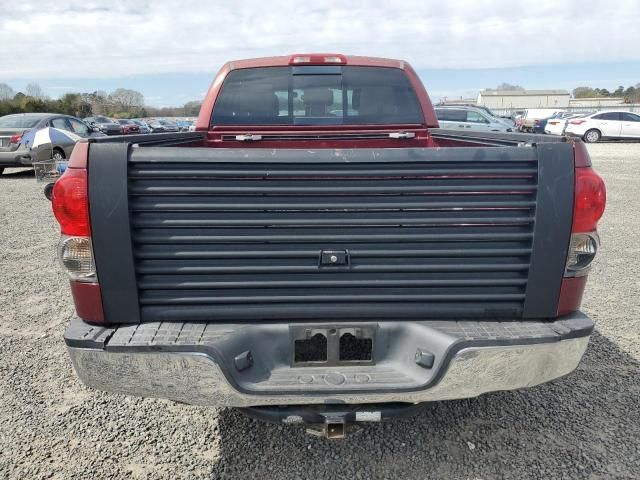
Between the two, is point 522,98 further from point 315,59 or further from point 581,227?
point 581,227

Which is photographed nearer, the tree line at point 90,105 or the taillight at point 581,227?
the taillight at point 581,227

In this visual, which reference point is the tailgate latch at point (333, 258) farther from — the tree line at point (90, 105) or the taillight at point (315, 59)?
the tree line at point (90, 105)

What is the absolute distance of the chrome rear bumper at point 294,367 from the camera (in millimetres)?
2016

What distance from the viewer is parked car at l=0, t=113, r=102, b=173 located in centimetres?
1212

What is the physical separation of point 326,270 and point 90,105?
2356 inches

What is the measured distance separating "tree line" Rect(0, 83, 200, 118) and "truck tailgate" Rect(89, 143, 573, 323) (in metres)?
41.5

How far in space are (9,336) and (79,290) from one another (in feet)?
7.78

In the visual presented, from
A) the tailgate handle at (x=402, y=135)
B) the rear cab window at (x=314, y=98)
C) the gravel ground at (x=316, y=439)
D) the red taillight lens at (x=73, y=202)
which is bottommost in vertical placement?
the gravel ground at (x=316, y=439)

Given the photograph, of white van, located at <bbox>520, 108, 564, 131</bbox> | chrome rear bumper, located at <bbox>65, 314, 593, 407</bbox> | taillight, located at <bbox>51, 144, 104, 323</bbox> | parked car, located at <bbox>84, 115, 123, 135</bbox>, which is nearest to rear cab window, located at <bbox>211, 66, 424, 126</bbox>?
taillight, located at <bbox>51, 144, 104, 323</bbox>

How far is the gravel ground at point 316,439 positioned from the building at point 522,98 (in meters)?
81.9

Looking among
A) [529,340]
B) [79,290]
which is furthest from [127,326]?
[529,340]

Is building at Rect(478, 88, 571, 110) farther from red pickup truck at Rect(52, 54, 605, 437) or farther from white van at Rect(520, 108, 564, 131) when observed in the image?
red pickup truck at Rect(52, 54, 605, 437)

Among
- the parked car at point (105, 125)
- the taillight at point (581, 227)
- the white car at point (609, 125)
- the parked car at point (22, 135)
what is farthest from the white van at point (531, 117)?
the taillight at point (581, 227)

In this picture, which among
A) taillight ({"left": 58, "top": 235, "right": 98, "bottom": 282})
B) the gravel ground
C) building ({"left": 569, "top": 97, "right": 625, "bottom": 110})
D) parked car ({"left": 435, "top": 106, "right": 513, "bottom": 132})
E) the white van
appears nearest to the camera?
taillight ({"left": 58, "top": 235, "right": 98, "bottom": 282})
